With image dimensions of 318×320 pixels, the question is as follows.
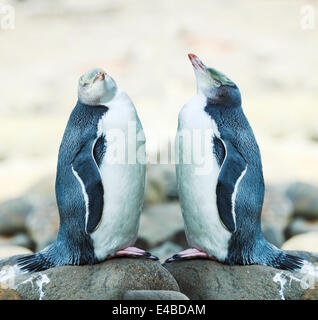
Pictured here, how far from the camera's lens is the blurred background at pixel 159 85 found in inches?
200

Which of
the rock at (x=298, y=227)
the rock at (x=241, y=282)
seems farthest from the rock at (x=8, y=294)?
the rock at (x=298, y=227)

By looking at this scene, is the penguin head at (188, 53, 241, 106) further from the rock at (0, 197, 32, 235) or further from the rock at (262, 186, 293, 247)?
the rock at (0, 197, 32, 235)

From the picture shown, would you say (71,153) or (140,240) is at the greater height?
(71,153)

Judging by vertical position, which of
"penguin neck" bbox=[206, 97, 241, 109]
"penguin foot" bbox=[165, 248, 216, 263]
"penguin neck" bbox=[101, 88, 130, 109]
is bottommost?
"penguin foot" bbox=[165, 248, 216, 263]

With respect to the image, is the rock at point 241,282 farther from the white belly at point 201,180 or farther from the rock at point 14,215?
the rock at point 14,215

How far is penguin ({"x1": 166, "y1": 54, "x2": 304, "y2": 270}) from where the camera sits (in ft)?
7.84

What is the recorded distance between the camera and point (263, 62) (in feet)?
47.8

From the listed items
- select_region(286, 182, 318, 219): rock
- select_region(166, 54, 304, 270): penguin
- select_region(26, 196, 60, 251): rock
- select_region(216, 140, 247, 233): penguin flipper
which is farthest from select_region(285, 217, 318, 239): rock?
Result: select_region(216, 140, 247, 233): penguin flipper

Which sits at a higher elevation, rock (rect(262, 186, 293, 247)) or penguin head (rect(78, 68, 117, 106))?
penguin head (rect(78, 68, 117, 106))

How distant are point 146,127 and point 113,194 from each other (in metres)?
6.72

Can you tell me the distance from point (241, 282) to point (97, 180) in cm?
74

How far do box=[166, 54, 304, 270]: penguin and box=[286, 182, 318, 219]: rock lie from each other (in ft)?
9.40
